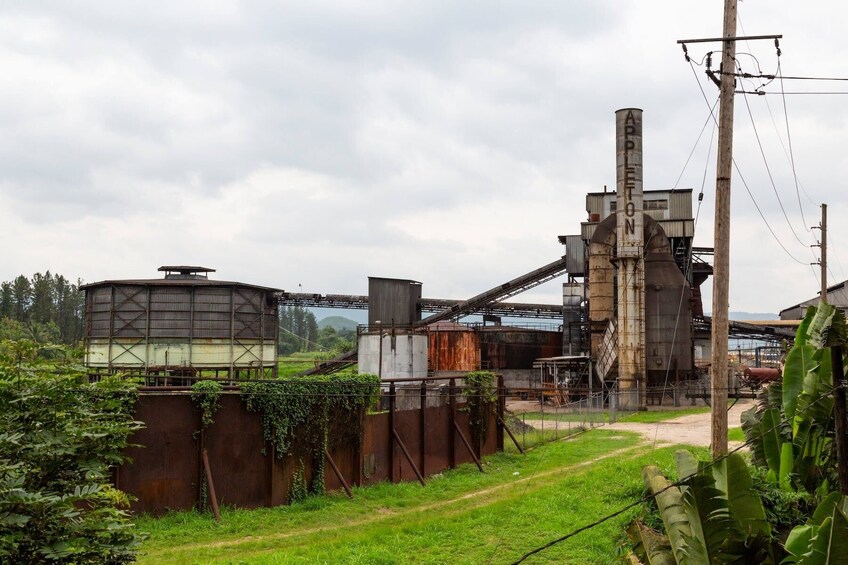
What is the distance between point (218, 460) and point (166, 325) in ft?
87.2

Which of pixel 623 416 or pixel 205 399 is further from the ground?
pixel 205 399

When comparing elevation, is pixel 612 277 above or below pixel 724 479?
above

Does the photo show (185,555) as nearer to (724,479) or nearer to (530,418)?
(724,479)

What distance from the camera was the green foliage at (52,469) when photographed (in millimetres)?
6477

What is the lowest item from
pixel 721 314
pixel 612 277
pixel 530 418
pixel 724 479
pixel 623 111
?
pixel 530 418

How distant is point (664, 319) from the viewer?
45.5m

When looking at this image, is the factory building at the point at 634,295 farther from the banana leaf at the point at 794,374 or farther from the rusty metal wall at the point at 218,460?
the banana leaf at the point at 794,374

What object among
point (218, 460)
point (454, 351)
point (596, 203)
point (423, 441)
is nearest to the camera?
point (218, 460)

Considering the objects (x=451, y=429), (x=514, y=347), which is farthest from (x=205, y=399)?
(x=514, y=347)

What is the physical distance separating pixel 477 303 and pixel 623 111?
24.0 meters

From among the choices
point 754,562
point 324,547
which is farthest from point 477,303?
point 754,562

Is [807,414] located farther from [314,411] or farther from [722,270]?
[314,411]

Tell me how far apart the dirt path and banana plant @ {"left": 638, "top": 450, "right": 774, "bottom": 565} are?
55.9ft

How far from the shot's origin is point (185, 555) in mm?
12664
